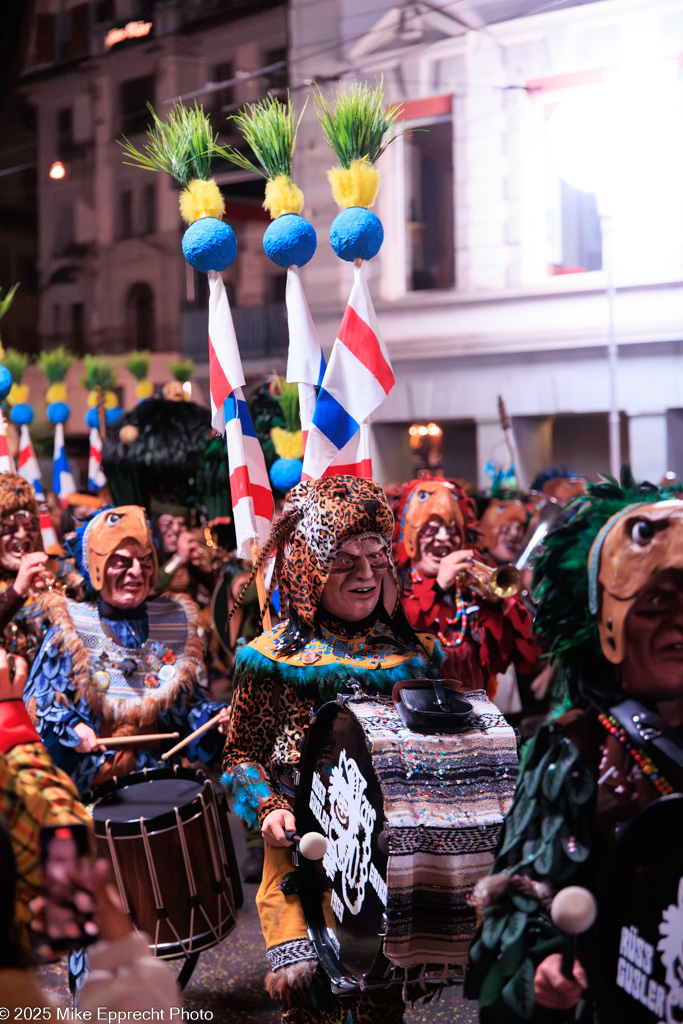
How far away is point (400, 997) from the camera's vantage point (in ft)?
9.05

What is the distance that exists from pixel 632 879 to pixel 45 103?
1292cm

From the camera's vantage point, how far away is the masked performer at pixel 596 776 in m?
1.79

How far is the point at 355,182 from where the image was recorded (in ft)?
13.3

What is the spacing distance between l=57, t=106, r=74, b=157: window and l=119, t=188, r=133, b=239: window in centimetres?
96

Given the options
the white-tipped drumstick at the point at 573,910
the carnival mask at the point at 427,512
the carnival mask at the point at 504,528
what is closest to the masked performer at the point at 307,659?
the white-tipped drumstick at the point at 573,910

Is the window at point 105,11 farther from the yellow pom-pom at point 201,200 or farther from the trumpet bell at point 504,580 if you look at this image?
the trumpet bell at point 504,580

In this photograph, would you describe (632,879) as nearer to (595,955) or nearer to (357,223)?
(595,955)

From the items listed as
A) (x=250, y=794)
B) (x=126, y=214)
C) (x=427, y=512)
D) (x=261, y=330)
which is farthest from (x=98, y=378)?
(x=250, y=794)

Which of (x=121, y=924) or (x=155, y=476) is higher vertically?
(x=155, y=476)

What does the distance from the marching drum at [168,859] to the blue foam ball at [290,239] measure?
197cm

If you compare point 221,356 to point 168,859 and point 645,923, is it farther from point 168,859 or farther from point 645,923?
point 645,923

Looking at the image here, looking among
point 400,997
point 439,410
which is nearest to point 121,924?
point 400,997

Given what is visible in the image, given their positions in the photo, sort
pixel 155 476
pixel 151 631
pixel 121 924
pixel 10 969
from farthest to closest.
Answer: pixel 155 476
pixel 151 631
pixel 121 924
pixel 10 969

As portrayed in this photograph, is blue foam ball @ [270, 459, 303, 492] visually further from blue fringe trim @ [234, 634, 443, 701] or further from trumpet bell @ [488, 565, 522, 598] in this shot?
blue fringe trim @ [234, 634, 443, 701]
